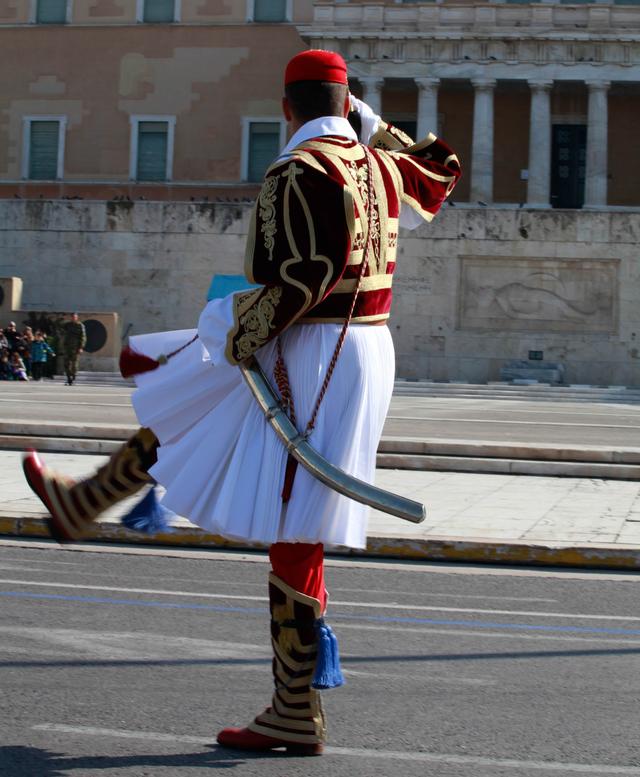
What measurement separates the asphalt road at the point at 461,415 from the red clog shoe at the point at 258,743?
1150 centimetres

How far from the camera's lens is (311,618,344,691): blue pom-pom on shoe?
4.28m

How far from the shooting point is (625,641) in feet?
20.8

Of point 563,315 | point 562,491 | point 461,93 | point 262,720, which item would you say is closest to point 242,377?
point 262,720

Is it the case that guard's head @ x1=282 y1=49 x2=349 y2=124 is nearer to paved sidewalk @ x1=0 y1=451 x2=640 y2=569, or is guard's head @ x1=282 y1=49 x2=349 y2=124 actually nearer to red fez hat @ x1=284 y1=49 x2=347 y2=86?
red fez hat @ x1=284 y1=49 x2=347 y2=86

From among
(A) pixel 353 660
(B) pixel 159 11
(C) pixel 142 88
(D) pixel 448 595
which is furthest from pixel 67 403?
(B) pixel 159 11

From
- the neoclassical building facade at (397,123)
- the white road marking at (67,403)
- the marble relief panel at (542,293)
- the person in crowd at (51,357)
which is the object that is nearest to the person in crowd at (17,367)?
the person in crowd at (51,357)

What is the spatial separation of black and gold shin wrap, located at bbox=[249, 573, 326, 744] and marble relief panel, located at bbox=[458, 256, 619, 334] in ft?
106

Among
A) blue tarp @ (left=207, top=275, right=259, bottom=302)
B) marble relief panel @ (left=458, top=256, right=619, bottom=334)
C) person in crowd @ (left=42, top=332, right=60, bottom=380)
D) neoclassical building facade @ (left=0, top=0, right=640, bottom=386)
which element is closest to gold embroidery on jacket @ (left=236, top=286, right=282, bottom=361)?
person in crowd @ (left=42, top=332, right=60, bottom=380)

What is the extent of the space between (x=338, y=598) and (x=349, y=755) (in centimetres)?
290

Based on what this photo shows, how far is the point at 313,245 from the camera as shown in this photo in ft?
13.8

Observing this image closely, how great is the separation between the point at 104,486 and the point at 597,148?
49.0 m

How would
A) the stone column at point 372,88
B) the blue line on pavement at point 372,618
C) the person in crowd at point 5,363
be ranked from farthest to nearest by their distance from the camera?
1. the stone column at point 372,88
2. the person in crowd at point 5,363
3. the blue line on pavement at point 372,618

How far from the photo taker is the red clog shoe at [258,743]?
14.4ft

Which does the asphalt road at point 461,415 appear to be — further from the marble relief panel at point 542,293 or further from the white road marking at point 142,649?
the white road marking at point 142,649
